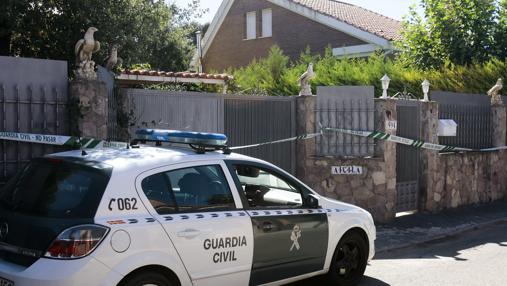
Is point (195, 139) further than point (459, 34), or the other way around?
point (459, 34)

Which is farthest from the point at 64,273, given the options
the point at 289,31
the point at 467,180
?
the point at 289,31

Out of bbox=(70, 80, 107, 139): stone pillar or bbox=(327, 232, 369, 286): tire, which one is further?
bbox=(70, 80, 107, 139): stone pillar

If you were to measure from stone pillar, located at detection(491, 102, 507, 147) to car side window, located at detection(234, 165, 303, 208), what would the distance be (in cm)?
918

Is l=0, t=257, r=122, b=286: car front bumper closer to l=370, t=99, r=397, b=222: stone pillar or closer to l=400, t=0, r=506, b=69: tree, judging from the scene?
l=370, t=99, r=397, b=222: stone pillar

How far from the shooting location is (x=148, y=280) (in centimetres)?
424

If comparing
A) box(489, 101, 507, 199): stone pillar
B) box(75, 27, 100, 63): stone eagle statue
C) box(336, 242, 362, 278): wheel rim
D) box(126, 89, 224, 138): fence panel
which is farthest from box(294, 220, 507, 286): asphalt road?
box(489, 101, 507, 199): stone pillar

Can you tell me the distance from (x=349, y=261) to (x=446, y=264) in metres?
1.89

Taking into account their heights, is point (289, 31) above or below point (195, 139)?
above

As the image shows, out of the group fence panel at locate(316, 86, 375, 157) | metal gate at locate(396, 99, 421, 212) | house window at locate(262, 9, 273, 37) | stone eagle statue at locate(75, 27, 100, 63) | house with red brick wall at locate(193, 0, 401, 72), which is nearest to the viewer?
stone eagle statue at locate(75, 27, 100, 63)

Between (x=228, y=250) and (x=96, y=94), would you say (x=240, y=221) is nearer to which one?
(x=228, y=250)

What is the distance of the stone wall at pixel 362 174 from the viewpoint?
33.2 feet

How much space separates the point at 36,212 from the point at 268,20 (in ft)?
74.8

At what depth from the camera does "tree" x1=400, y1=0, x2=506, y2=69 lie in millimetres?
15812

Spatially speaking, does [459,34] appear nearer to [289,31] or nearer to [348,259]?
[289,31]
